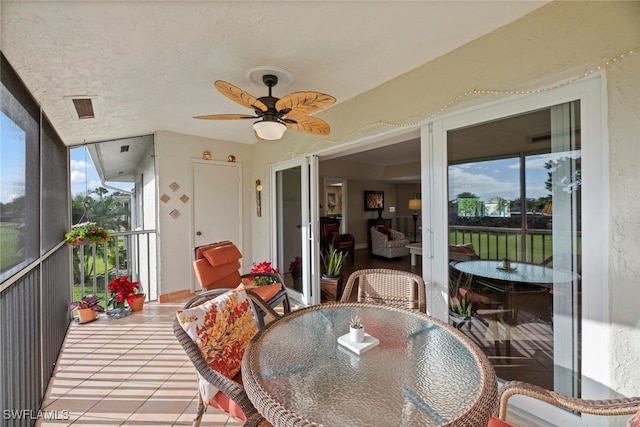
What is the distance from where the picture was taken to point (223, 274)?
2.99m

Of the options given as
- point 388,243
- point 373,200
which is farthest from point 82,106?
point 373,200

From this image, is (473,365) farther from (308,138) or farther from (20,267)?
(308,138)

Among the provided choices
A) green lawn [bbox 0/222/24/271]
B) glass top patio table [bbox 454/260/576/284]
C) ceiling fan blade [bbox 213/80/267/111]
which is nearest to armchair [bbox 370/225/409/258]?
glass top patio table [bbox 454/260/576/284]

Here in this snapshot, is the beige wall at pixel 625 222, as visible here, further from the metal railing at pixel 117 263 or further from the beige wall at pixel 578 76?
the metal railing at pixel 117 263

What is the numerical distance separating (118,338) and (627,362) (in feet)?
13.2

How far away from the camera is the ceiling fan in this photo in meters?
1.73

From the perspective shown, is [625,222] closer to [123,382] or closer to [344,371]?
[344,371]

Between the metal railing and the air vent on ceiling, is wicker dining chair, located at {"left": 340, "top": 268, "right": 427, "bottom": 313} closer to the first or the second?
the air vent on ceiling

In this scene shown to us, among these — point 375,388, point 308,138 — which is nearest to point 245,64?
point 308,138

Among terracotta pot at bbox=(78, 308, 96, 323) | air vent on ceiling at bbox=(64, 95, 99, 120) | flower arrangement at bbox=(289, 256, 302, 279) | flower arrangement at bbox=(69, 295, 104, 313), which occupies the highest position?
air vent on ceiling at bbox=(64, 95, 99, 120)

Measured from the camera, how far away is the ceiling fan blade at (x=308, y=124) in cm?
218

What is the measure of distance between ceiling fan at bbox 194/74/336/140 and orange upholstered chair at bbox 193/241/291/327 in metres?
1.48

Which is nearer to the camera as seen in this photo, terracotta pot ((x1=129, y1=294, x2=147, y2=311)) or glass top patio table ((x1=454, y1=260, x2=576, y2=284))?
glass top patio table ((x1=454, y1=260, x2=576, y2=284))

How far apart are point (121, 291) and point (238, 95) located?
3.20 m
